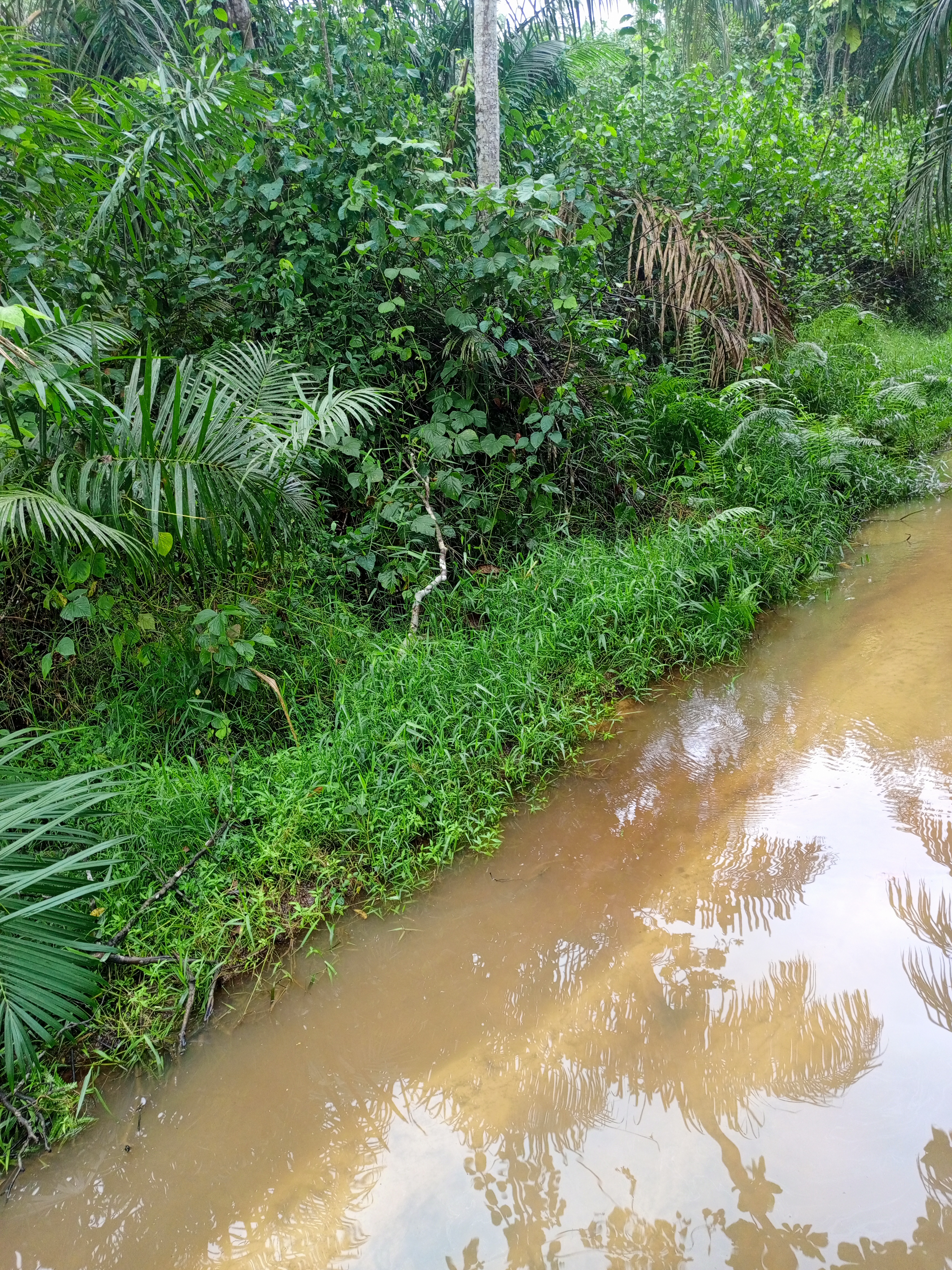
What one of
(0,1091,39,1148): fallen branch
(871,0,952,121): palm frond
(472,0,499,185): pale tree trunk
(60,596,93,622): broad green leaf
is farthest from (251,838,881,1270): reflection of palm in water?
(871,0,952,121): palm frond

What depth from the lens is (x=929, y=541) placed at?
14.2 feet

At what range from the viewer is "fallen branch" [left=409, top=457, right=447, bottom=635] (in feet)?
11.1

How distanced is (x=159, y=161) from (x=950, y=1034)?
12.6 feet

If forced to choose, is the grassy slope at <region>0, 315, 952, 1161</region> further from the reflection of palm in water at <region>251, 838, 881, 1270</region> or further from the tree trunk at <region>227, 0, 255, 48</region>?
the tree trunk at <region>227, 0, 255, 48</region>

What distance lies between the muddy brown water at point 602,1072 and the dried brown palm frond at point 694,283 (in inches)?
142

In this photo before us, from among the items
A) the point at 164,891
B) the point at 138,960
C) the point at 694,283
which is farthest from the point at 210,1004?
the point at 694,283

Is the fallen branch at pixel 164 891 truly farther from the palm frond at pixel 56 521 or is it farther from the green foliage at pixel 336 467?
the palm frond at pixel 56 521

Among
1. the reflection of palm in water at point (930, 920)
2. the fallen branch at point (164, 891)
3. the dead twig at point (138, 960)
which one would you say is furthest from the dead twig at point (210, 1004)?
the reflection of palm in water at point (930, 920)

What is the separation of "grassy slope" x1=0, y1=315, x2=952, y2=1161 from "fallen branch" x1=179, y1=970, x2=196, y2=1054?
0.02m

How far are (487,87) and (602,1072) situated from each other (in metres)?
4.38

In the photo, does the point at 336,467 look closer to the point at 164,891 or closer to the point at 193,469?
the point at 193,469

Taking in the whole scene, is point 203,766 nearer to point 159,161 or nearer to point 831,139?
point 159,161

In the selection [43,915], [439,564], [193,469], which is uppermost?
[193,469]

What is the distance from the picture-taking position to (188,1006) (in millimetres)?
1996
